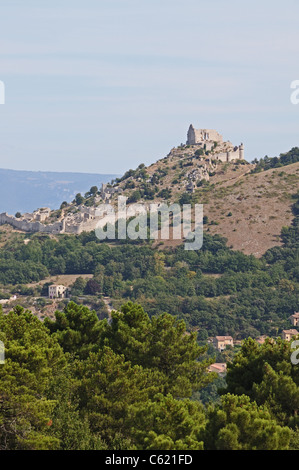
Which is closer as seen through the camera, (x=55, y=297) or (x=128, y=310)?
(x=128, y=310)

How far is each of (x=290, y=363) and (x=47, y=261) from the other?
83722mm

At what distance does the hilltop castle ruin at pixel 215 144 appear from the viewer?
128 metres

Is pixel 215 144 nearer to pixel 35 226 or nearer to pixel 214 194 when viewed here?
pixel 214 194

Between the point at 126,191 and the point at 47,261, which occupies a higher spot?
the point at 126,191

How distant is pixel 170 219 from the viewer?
11438cm

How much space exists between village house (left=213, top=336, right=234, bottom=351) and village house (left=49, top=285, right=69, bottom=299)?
20.5m

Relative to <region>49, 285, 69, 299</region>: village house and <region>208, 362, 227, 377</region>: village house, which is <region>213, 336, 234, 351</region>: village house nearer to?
<region>208, 362, 227, 377</region>: village house

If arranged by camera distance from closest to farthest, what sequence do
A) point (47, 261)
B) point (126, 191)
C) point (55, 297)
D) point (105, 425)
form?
point (105, 425)
point (55, 297)
point (47, 261)
point (126, 191)

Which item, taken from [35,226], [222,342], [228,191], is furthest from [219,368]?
[35,226]

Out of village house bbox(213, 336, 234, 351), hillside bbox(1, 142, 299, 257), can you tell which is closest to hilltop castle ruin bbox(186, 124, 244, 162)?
hillside bbox(1, 142, 299, 257)

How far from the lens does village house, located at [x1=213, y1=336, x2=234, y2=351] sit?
83.3 m

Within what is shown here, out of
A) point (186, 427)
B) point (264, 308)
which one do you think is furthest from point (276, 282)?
point (186, 427)
